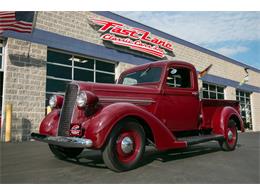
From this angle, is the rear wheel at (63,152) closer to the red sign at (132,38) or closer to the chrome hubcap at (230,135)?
the chrome hubcap at (230,135)

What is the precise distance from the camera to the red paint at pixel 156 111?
154 inches

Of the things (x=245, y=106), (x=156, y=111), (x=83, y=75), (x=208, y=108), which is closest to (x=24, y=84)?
(x=83, y=75)

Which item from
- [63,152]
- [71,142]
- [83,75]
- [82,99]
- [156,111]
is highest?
[83,75]

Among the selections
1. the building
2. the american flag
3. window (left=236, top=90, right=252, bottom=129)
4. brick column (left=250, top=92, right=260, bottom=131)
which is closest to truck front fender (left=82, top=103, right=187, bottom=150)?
the building

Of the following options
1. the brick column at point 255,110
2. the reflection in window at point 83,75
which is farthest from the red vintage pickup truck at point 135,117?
the brick column at point 255,110

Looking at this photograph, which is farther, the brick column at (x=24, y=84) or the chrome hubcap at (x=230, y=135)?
the brick column at (x=24, y=84)

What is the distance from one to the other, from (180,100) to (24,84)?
20.6 ft

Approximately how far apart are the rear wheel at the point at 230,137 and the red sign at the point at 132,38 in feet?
25.5

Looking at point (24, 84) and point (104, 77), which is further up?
point (104, 77)

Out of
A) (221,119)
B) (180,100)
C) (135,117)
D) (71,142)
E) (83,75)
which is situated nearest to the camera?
(71,142)

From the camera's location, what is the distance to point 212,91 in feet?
65.7

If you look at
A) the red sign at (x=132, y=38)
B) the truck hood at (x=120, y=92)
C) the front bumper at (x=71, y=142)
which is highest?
the red sign at (x=132, y=38)

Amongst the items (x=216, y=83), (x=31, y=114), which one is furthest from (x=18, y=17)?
(x=216, y=83)

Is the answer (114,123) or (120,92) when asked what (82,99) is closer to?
(114,123)
